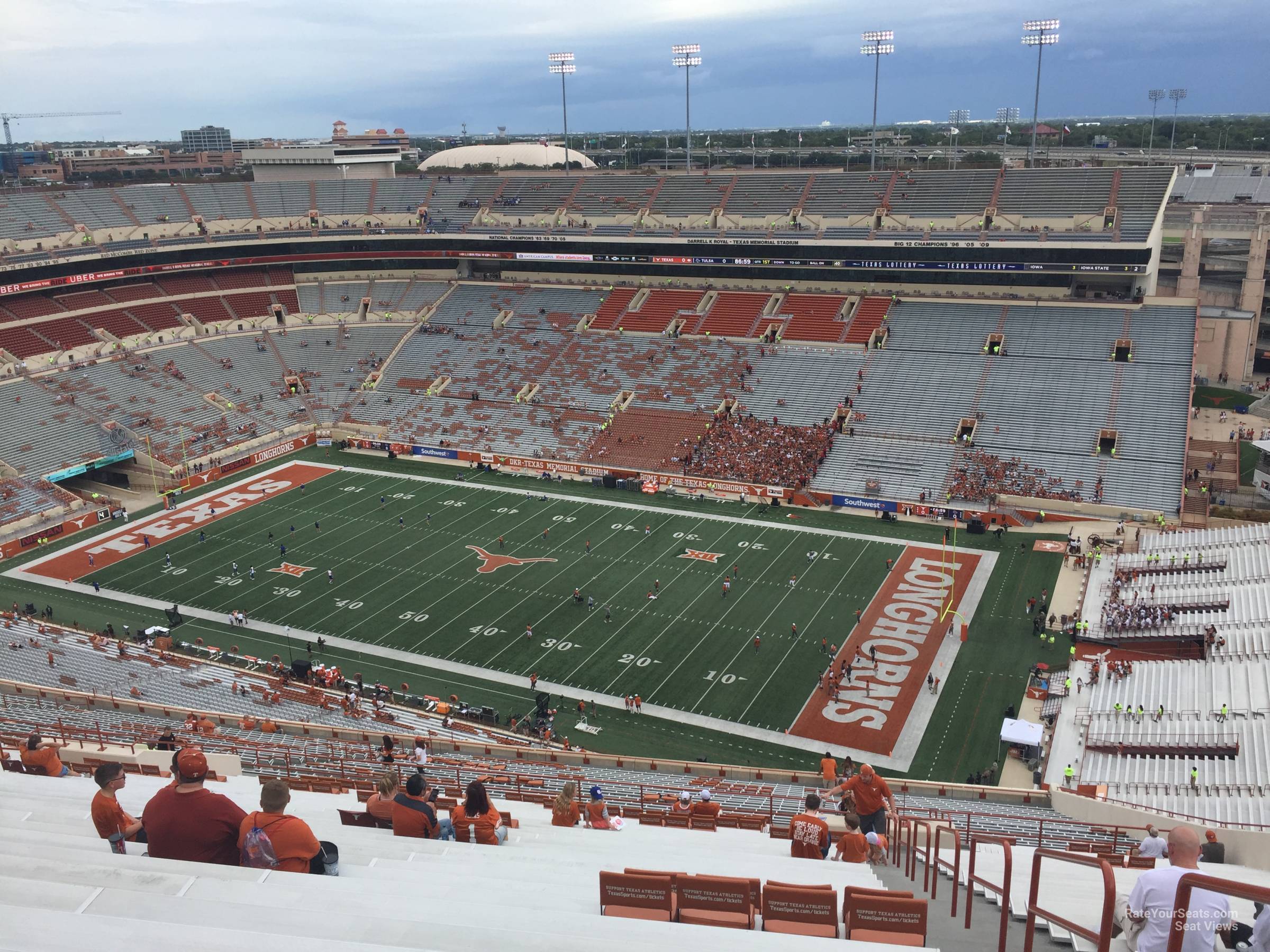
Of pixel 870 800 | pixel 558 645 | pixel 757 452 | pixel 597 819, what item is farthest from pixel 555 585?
pixel 870 800

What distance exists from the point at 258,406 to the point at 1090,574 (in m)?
41.8

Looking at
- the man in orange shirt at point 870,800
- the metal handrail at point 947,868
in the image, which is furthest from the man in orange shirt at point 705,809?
the metal handrail at point 947,868

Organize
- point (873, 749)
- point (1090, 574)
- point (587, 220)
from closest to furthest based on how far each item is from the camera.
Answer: point (873, 749), point (1090, 574), point (587, 220)

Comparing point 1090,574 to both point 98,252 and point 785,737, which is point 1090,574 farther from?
point 98,252

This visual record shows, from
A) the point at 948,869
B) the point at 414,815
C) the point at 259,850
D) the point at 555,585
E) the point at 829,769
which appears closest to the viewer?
the point at 259,850

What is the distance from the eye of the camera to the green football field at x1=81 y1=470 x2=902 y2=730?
29.0 meters

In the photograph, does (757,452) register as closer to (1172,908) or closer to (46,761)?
(46,761)

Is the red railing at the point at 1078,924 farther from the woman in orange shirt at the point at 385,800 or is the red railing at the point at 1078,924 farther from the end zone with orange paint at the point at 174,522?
the end zone with orange paint at the point at 174,522

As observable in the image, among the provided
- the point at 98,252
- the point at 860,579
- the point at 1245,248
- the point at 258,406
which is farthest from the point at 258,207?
the point at 1245,248

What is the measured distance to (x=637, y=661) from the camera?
2934 cm

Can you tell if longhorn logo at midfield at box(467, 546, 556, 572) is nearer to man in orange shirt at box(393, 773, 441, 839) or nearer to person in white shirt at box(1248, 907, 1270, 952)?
man in orange shirt at box(393, 773, 441, 839)

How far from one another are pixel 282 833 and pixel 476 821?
3147 millimetres

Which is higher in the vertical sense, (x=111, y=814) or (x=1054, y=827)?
(x=111, y=814)

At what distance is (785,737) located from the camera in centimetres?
2533
